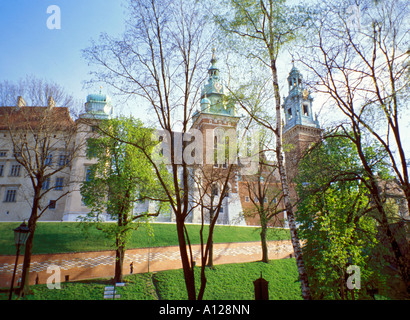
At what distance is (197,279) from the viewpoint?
57.0ft

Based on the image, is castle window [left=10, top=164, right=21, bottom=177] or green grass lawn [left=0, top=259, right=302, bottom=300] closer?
green grass lawn [left=0, top=259, right=302, bottom=300]

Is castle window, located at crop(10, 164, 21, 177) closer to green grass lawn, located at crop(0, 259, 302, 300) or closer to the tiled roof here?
the tiled roof

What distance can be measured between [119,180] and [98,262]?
258 inches

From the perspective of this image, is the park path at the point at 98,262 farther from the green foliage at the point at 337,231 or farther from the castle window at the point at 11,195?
the castle window at the point at 11,195

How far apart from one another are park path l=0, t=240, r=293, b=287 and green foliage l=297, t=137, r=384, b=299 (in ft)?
9.33

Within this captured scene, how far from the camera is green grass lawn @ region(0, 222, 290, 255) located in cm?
1983

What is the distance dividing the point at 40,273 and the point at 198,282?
10.4 metres

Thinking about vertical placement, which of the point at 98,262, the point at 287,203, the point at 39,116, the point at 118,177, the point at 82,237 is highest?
the point at 39,116

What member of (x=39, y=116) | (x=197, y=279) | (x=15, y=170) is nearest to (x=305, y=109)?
(x=197, y=279)

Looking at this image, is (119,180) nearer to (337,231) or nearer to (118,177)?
(118,177)

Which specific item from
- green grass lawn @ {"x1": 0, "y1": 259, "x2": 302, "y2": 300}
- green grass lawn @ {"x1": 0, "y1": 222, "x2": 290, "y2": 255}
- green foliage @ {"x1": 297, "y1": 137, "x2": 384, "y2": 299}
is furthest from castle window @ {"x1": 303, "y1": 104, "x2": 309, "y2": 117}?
green foliage @ {"x1": 297, "y1": 137, "x2": 384, "y2": 299}
